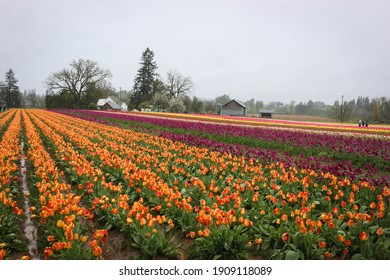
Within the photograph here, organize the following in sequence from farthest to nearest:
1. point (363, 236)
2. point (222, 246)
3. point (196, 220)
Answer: point (196, 220)
point (222, 246)
point (363, 236)

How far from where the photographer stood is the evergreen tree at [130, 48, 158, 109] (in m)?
73.2

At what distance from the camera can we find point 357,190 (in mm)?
5234

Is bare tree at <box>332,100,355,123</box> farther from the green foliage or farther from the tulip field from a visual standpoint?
the green foliage

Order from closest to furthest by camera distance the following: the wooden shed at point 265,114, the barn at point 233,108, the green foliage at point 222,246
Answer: the green foliage at point 222,246
the barn at point 233,108
the wooden shed at point 265,114

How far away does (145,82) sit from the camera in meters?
74.9

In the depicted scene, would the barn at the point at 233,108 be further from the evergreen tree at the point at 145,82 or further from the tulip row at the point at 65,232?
the tulip row at the point at 65,232

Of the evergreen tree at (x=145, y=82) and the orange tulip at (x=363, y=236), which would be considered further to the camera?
the evergreen tree at (x=145, y=82)

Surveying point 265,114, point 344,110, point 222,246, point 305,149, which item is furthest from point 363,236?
point 265,114

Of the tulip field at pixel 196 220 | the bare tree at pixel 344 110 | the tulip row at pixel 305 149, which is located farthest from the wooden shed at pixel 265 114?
the tulip field at pixel 196 220

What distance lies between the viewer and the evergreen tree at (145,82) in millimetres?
73188

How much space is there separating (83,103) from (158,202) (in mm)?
70938

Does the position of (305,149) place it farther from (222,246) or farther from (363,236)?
(222,246)
